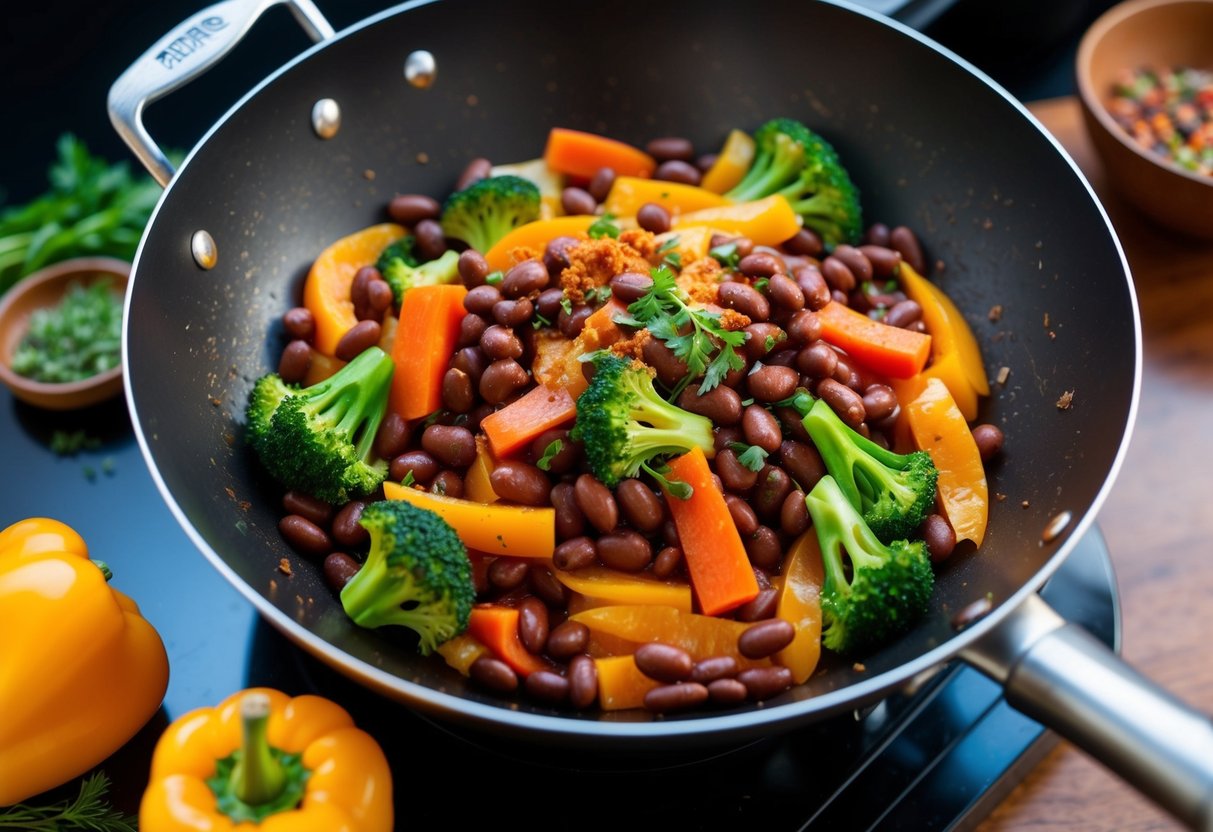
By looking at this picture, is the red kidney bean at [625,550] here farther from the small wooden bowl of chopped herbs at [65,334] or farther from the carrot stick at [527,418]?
the small wooden bowl of chopped herbs at [65,334]

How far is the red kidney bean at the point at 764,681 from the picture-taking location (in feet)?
6.48

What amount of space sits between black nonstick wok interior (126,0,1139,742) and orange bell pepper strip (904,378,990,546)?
57 mm

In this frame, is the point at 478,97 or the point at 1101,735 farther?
the point at 478,97

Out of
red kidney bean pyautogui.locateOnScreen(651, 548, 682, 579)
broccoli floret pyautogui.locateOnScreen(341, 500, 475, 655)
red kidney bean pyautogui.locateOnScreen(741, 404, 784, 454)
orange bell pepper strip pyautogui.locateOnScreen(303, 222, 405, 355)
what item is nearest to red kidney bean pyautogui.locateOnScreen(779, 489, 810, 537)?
red kidney bean pyautogui.locateOnScreen(741, 404, 784, 454)

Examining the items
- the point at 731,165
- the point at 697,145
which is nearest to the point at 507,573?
the point at 731,165

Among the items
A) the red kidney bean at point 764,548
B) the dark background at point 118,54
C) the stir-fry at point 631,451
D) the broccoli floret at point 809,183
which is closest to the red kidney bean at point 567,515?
the stir-fry at point 631,451

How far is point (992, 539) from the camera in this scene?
2.28 m

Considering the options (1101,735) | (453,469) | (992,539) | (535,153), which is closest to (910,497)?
(992,539)

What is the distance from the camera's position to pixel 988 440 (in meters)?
2.38

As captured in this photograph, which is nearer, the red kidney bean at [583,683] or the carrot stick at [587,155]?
the red kidney bean at [583,683]

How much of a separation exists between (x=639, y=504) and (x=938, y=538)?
64 centimetres

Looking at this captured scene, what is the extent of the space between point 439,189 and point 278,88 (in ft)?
1.75

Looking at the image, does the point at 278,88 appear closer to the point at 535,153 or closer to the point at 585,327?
the point at 535,153

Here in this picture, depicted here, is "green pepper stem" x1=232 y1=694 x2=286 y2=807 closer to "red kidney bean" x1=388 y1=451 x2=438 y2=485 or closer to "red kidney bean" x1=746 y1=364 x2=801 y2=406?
"red kidney bean" x1=388 y1=451 x2=438 y2=485
